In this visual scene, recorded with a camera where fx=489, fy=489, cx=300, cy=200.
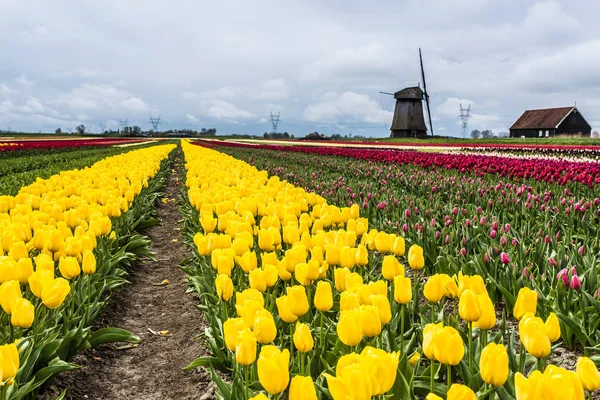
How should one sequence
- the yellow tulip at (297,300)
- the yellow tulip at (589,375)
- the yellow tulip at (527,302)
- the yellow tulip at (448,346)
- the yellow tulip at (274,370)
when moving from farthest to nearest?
the yellow tulip at (297,300), the yellow tulip at (527,302), the yellow tulip at (448,346), the yellow tulip at (274,370), the yellow tulip at (589,375)

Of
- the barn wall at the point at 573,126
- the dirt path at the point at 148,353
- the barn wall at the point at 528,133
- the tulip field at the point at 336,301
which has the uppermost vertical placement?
the barn wall at the point at 573,126

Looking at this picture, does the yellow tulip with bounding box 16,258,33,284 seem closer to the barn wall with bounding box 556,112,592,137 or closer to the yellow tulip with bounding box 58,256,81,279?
the yellow tulip with bounding box 58,256,81,279

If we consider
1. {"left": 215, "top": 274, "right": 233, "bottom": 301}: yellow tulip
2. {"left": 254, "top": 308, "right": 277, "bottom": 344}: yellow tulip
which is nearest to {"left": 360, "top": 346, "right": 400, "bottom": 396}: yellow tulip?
{"left": 254, "top": 308, "right": 277, "bottom": 344}: yellow tulip

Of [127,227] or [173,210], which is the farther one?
[173,210]

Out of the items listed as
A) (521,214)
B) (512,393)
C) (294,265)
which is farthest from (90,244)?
(521,214)

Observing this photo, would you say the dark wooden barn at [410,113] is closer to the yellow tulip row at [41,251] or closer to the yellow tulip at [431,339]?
the yellow tulip row at [41,251]

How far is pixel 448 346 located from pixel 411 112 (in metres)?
57.7

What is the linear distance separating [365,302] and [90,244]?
2257 millimetres

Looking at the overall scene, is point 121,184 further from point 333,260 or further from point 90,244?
point 333,260

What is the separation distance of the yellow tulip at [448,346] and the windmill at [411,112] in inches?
2239

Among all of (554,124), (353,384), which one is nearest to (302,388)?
(353,384)

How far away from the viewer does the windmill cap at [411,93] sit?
5694 cm

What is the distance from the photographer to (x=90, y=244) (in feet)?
11.6

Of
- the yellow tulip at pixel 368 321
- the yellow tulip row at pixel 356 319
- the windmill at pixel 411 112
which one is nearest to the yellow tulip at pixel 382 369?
the yellow tulip row at pixel 356 319
